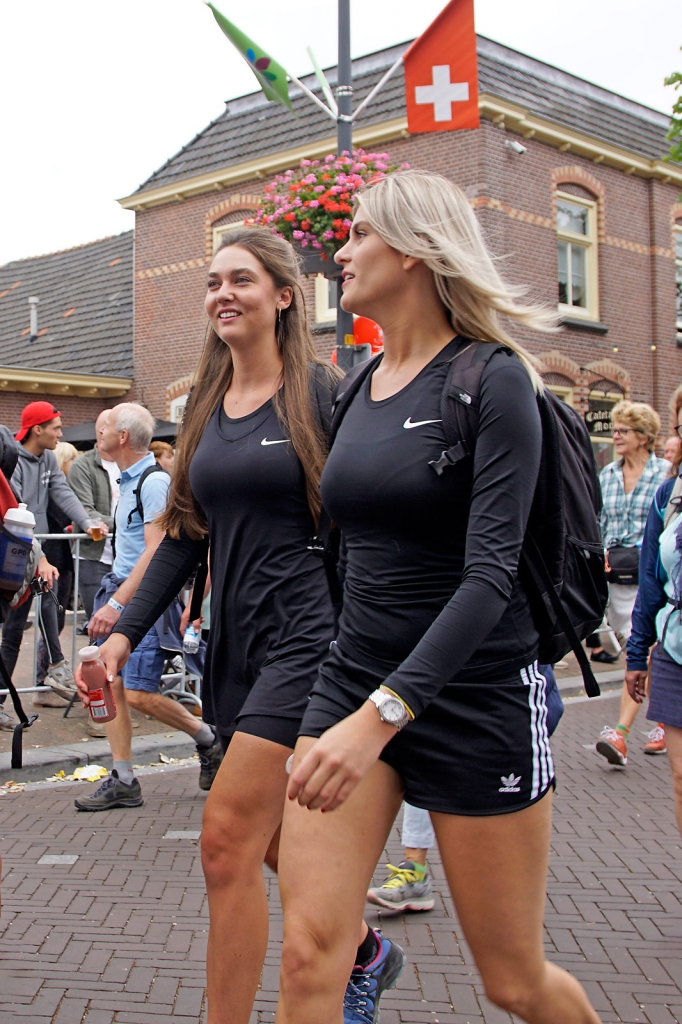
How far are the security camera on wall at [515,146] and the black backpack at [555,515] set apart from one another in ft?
50.0

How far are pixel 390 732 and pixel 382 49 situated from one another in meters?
18.4

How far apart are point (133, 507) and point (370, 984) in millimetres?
3572

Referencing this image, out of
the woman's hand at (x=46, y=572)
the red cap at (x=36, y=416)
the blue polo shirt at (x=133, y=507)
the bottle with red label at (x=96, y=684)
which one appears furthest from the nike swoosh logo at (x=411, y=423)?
the red cap at (x=36, y=416)

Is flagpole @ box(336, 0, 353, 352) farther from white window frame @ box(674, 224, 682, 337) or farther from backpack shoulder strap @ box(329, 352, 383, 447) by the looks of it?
white window frame @ box(674, 224, 682, 337)

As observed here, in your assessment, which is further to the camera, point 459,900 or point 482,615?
point 459,900

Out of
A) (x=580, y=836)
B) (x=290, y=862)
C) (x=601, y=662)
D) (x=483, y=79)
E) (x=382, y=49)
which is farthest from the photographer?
(x=382, y=49)

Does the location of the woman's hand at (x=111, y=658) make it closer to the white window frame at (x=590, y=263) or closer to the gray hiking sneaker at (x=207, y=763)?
the gray hiking sneaker at (x=207, y=763)

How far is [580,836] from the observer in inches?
195

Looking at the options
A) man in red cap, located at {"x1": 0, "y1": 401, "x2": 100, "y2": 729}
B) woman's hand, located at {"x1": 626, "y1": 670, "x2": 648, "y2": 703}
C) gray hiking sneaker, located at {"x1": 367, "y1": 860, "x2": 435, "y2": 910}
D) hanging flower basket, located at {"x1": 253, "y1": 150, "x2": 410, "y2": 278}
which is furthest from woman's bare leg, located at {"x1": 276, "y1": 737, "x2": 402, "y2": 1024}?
hanging flower basket, located at {"x1": 253, "y1": 150, "x2": 410, "y2": 278}

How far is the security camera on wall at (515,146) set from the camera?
16.4 metres

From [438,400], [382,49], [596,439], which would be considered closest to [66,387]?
[382,49]

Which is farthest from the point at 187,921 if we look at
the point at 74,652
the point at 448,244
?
the point at 74,652

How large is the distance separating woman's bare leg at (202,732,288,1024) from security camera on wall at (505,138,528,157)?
15.4 meters

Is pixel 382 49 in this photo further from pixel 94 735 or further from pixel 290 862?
pixel 290 862
